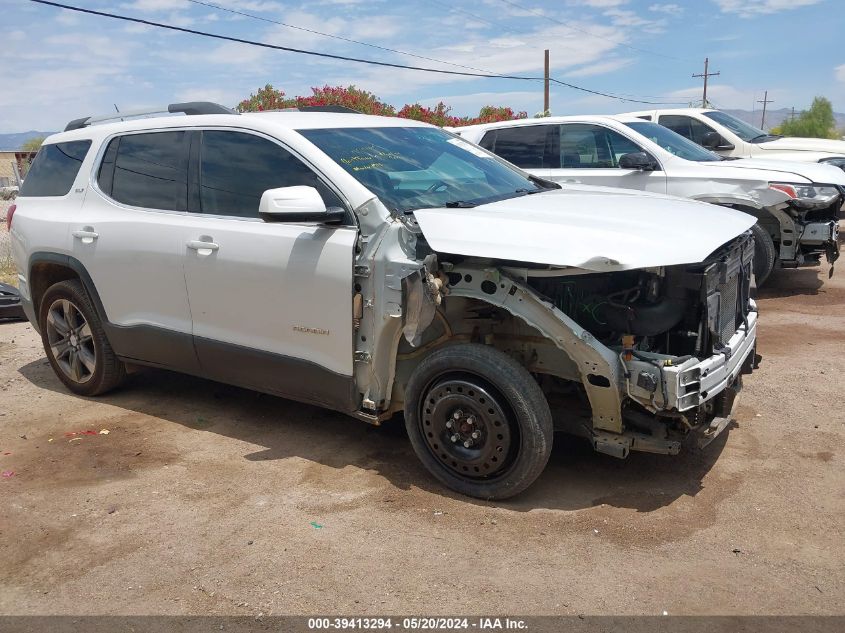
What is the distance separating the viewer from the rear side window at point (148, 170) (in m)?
4.83

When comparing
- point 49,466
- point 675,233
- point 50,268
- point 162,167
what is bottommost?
point 49,466

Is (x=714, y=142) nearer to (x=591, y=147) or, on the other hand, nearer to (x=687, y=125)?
(x=687, y=125)

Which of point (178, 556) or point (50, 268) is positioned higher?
point (50, 268)

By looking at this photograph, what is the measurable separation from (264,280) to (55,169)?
2529 mm

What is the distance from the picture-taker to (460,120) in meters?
23.3

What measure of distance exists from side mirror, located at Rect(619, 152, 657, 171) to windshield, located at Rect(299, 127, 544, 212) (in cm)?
363

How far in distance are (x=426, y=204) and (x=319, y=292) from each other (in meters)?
0.75

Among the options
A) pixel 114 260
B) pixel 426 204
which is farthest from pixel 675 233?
pixel 114 260

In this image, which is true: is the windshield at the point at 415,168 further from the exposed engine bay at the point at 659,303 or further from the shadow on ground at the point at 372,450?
the shadow on ground at the point at 372,450

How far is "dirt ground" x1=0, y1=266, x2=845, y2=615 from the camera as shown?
3.12 metres

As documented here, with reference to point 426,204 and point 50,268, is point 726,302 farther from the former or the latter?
point 50,268

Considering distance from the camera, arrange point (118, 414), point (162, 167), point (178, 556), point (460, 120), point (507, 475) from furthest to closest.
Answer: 1. point (460, 120)
2. point (118, 414)
3. point (162, 167)
4. point (507, 475)
5. point (178, 556)

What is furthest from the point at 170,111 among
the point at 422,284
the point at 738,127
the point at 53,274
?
the point at 738,127

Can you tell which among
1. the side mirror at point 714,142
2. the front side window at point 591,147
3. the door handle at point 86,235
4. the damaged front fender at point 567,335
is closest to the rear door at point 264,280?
the damaged front fender at point 567,335
